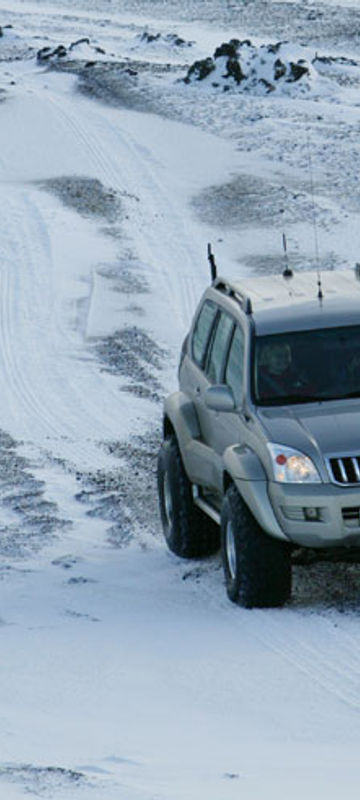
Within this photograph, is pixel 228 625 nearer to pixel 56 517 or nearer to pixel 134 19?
pixel 56 517

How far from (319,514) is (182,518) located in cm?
223

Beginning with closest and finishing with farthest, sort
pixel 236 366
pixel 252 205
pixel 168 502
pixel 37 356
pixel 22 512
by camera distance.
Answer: pixel 236 366 → pixel 168 502 → pixel 22 512 → pixel 37 356 → pixel 252 205

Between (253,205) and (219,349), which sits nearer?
(219,349)

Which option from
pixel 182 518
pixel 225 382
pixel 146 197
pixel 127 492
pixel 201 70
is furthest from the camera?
pixel 201 70

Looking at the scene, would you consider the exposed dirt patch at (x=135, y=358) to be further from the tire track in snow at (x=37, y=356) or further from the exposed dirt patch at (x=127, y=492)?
the exposed dirt patch at (x=127, y=492)

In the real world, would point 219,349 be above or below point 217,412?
above

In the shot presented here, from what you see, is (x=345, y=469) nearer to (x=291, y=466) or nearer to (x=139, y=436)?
(x=291, y=466)

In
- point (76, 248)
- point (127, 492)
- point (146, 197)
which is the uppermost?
point (127, 492)

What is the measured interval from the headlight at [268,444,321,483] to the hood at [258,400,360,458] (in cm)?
4

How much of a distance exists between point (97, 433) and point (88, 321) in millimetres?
5563

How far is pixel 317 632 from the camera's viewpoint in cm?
1002

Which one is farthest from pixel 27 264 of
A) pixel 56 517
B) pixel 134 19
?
pixel 134 19

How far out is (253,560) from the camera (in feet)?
33.9

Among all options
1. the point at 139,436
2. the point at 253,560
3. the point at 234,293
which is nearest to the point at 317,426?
the point at 253,560
